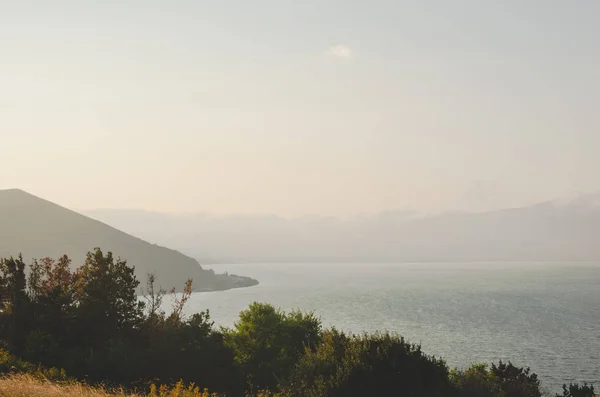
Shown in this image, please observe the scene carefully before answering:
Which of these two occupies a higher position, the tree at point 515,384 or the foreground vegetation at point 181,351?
the foreground vegetation at point 181,351

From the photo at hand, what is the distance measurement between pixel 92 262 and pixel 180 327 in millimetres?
9350

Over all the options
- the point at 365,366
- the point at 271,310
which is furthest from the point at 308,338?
the point at 365,366

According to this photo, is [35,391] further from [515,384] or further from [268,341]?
[515,384]

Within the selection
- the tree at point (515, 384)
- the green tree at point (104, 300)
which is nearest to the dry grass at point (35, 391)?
the green tree at point (104, 300)

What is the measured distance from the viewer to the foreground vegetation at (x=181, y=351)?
79.7 feet

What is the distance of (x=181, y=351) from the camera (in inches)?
1585

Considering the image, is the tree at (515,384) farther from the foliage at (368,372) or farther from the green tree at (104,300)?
the green tree at (104,300)

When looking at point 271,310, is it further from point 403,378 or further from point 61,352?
point 403,378

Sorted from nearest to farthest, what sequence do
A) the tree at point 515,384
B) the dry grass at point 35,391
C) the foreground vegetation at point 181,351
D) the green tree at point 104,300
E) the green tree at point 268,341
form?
the dry grass at point 35,391
the foreground vegetation at point 181,351
the green tree at point 104,300
the tree at point 515,384
the green tree at point 268,341

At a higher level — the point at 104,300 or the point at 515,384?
the point at 104,300

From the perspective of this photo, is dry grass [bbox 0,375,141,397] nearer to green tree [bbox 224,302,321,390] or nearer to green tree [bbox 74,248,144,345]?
green tree [bbox 74,248,144,345]

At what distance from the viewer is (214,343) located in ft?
152

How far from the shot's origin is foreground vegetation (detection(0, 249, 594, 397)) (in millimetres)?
24297

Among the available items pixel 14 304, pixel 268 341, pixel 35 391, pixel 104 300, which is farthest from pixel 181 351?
pixel 35 391
